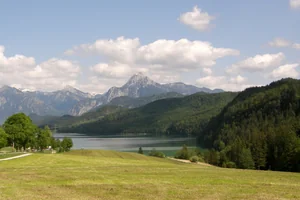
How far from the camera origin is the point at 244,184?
32.1 m

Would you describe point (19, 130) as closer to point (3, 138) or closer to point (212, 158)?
point (3, 138)

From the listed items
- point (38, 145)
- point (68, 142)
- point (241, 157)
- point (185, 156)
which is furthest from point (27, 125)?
point (241, 157)

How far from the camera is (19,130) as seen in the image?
9794 centimetres

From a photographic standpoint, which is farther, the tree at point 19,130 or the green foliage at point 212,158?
the green foliage at point 212,158

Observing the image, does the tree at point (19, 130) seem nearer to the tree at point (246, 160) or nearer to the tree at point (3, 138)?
the tree at point (3, 138)

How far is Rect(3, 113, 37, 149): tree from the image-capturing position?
319 ft

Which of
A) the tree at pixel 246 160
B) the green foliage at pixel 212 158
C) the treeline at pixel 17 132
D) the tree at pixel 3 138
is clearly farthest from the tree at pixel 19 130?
the tree at pixel 246 160

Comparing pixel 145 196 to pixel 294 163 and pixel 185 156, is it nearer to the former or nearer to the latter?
pixel 294 163

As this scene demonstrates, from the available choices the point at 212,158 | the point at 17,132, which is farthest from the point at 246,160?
the point at 17,132

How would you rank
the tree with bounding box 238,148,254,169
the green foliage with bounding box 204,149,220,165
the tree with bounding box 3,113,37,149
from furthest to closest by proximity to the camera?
the green foliage with bounding box 204,149,220,165 → the tree with bounding box 238,148,254,169 → the tree with bounding box 3,113,37,149

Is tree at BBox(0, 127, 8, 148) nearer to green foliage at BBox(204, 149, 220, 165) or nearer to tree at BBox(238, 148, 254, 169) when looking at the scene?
green foliage at BBox(204, 149, 220, 165)

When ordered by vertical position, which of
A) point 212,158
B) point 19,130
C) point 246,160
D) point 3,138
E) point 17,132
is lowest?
point 212,158

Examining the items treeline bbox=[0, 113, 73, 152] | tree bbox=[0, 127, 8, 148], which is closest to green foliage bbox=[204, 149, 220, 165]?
treeline bbox=[0, 113, 73, 152]

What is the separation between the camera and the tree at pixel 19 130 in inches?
3824
